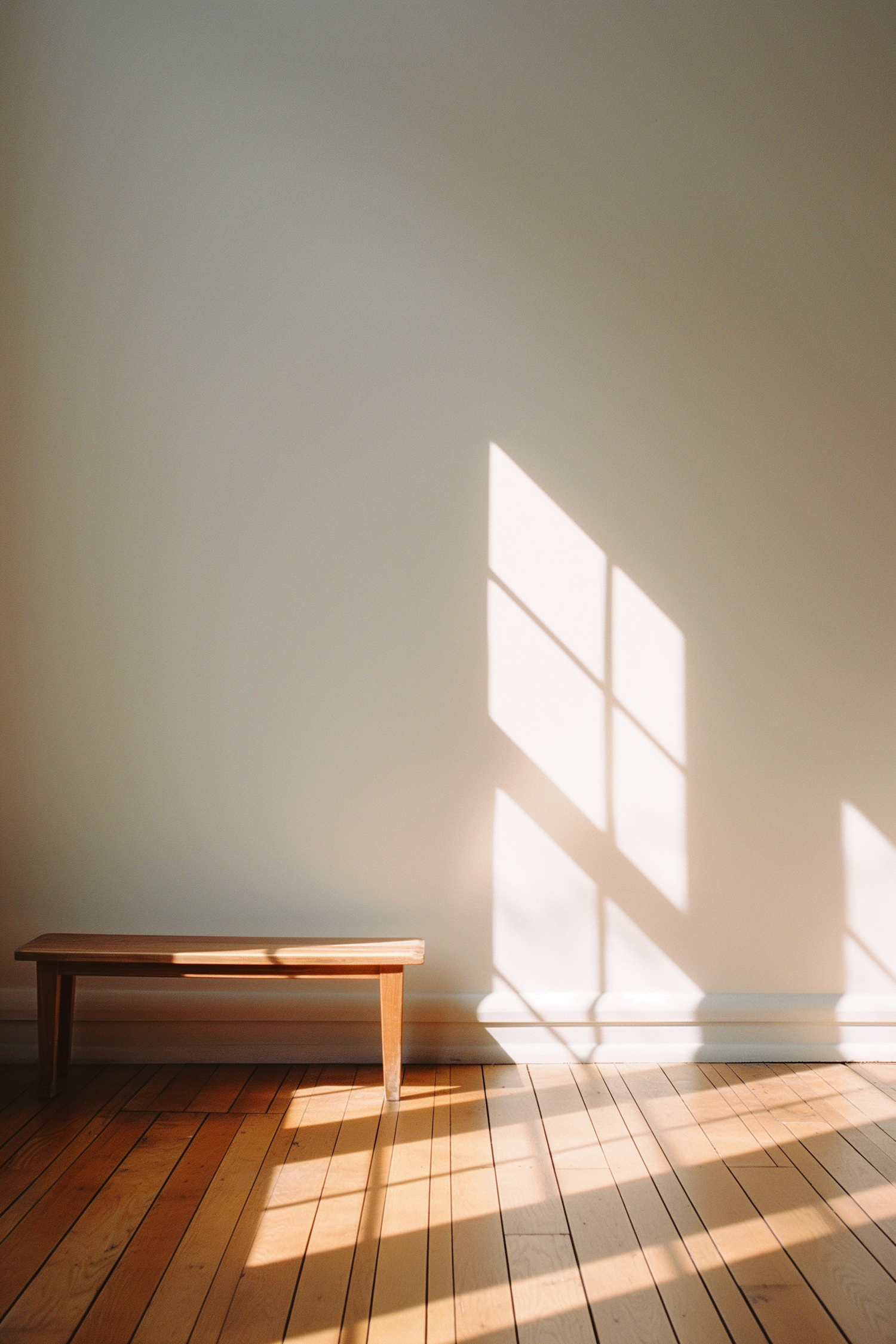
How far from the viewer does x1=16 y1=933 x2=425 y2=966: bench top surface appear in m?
2.96

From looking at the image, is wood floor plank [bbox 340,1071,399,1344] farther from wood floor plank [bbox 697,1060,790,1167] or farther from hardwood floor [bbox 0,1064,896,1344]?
wood floor plank [bbox 697,1060,790,1167]

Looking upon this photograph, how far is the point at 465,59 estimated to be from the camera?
11.4ft

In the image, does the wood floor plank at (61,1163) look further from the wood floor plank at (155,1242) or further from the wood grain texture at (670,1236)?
the wood grain texture at (670,1236)

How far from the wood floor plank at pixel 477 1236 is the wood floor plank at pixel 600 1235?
0.54 ft

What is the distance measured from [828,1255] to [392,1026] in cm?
133

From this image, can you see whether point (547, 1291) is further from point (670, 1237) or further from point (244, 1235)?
point (244, 1235)

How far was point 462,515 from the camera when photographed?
135 inches

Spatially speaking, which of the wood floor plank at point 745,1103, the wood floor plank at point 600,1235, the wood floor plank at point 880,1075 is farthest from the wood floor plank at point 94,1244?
the wood floor plank at point 880,1075

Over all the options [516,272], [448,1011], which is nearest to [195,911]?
[448,1011]

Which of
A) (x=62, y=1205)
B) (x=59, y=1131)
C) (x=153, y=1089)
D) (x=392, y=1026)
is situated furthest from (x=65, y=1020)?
(x=392, y=1026)

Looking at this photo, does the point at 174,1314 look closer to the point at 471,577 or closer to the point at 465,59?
the point at 471,577

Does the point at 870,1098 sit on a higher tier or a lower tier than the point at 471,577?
lower

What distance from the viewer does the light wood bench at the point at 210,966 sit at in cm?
296

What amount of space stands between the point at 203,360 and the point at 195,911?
1.86m
